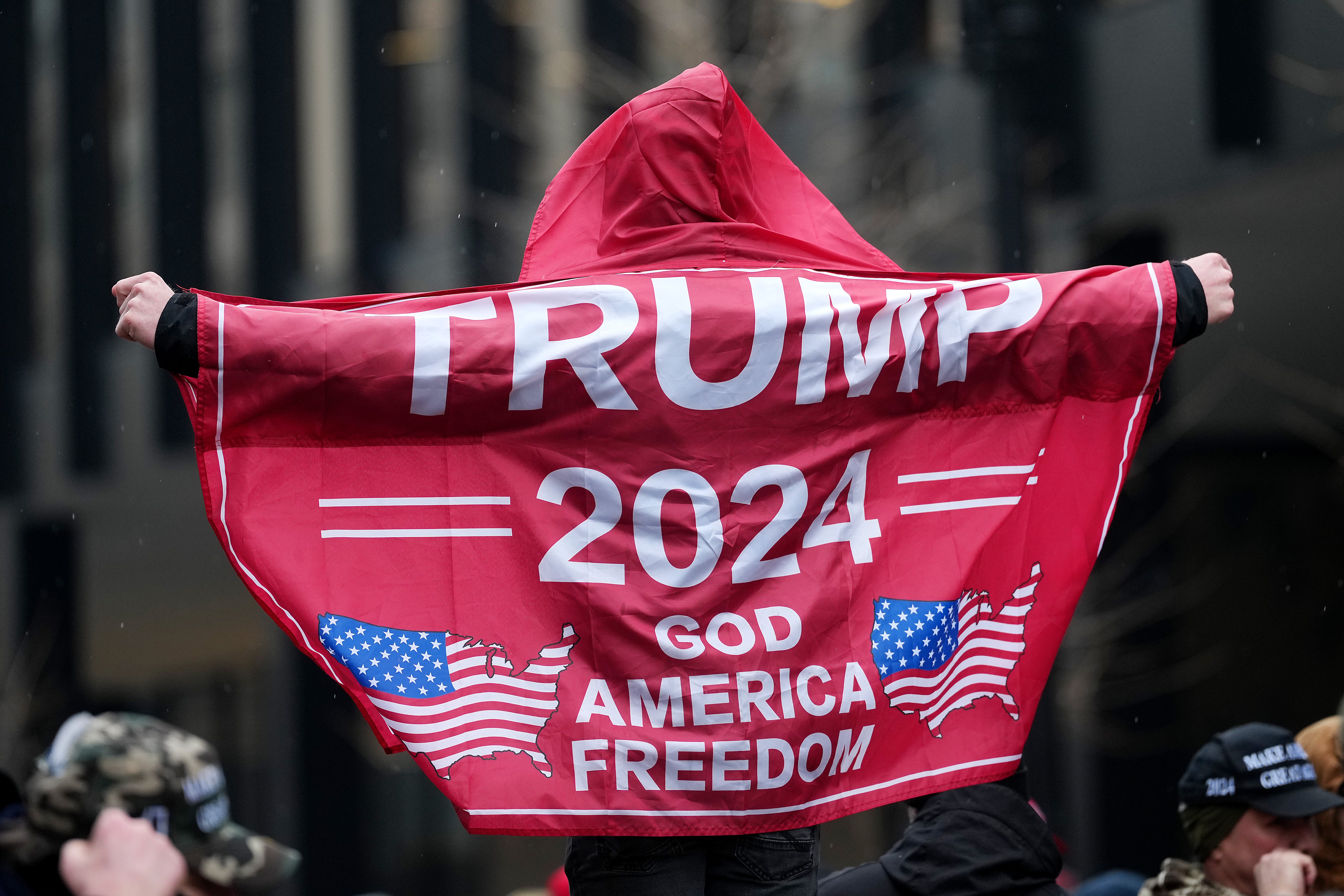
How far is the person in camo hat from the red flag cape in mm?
685

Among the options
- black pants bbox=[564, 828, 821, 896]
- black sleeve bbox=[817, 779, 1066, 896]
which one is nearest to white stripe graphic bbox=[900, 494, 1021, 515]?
black sleeve bbox=[817, 779, 1066, 896]

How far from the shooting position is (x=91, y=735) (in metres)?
2.70

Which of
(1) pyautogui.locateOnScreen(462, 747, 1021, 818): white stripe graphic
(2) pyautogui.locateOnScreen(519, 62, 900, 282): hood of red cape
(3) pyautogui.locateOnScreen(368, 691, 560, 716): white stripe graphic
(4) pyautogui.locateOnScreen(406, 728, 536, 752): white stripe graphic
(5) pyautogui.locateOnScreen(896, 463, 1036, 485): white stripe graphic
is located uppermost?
(2) pyautogui.locateOnScreen(519, 62, 900, 282): hood of red cape

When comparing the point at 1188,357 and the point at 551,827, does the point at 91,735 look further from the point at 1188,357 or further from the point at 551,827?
the point at 1188,357

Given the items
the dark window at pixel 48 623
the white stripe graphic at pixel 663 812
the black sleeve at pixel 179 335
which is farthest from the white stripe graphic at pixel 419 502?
the dark window at pixel 48 623

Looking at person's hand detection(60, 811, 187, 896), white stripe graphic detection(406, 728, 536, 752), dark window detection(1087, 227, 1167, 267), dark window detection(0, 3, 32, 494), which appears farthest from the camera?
dark window detection(1087, 227, 1167, 267)

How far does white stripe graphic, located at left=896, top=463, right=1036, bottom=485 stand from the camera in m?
2.96

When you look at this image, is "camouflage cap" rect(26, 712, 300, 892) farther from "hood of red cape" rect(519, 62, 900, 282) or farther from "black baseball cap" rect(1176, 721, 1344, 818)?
"black baseball cap" rect(1176, 721, 1344, 818)

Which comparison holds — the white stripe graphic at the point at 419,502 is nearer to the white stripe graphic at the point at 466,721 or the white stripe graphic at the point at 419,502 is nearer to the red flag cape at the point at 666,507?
the red flag cape at the point at 666,507

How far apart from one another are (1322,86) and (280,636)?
504 centimetres

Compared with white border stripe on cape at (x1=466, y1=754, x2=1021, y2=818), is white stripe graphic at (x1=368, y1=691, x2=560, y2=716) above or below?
above

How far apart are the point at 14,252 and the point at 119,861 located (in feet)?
→ 12.4

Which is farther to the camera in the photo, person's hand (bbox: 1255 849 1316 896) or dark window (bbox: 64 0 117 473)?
dark window (bbox: 64 0 117 473)

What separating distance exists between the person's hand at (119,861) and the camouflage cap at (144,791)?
25mm
